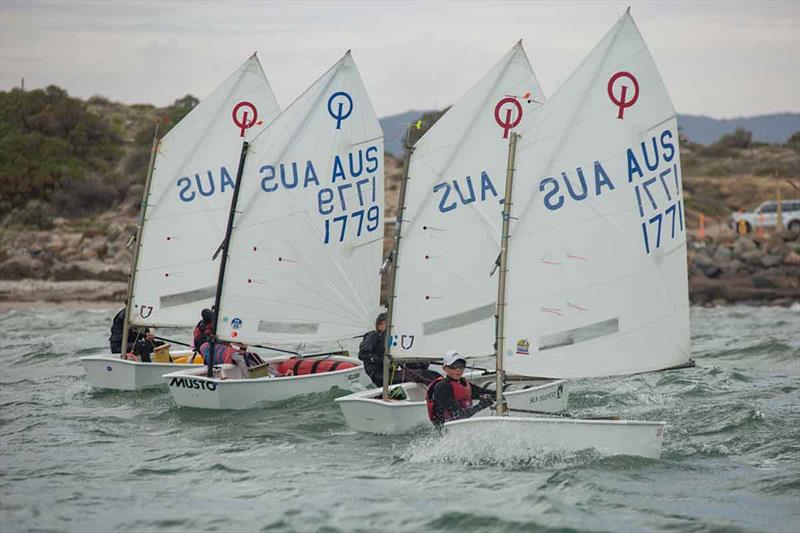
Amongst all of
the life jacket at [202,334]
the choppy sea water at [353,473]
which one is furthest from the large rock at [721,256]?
the life jacket at [202,334]

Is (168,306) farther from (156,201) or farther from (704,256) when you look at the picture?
(704,256)

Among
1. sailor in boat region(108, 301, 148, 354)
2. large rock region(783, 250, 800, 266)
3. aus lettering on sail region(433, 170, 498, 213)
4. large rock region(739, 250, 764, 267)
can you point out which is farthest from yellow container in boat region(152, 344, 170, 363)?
large rock region(783, 250, 800, 266)

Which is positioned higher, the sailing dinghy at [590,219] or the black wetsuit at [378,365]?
the sailing dinghy at [590,219]

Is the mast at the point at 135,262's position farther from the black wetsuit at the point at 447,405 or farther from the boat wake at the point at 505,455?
the boat wake at the point at 505,455

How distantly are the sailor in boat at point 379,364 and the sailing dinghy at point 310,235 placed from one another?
121 centimetres

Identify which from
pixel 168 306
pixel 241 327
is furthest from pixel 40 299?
pixel 241 327

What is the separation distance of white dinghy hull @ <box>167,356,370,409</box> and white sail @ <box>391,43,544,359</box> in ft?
8.16

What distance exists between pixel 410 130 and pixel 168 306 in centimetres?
711

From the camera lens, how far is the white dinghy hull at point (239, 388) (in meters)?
17.6

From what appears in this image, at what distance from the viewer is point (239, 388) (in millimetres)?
17672

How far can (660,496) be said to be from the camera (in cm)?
1238

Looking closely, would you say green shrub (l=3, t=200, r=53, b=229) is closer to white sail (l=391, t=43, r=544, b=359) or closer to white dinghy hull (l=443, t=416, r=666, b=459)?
white sail (l=391, t=43, r=544, b=359)

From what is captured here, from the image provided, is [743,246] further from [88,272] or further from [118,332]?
[118,332]

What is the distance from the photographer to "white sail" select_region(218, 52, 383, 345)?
61.7 ft
